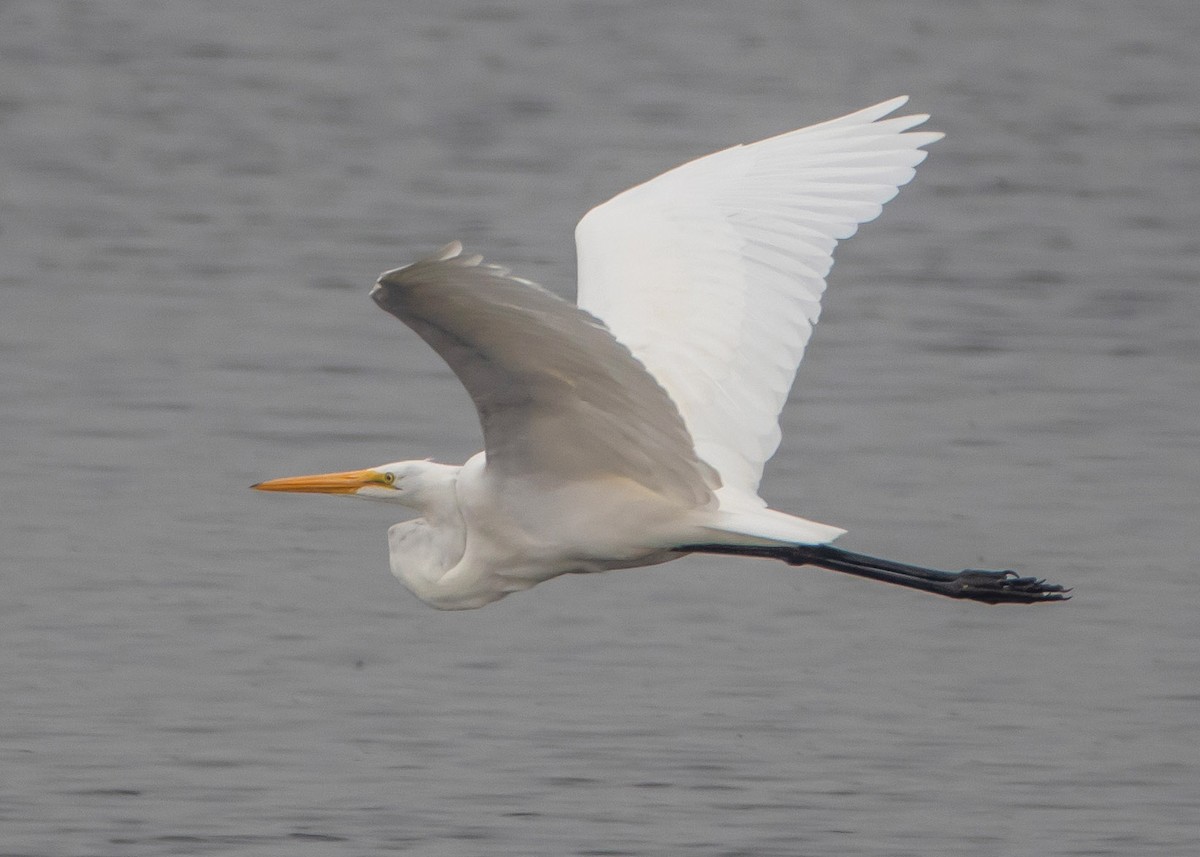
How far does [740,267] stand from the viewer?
6.10m

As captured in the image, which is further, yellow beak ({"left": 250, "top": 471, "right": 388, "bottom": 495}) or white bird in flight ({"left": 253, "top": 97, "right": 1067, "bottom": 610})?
yellow beak ({"left": 250, "top": 471, "right": 388, "bottom": 495})

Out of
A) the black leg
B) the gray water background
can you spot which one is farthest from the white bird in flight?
the gray water background

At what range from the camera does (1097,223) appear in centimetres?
1240

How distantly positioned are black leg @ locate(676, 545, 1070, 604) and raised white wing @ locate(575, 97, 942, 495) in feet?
0.71

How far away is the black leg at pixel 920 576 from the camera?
232 inches

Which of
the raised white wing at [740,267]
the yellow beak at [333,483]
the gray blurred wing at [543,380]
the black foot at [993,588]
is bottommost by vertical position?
the black foot at [993,588]

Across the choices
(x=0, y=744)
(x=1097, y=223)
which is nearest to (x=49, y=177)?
(x=1097, y=223)

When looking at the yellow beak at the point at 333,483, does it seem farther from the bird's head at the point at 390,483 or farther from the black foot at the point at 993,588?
the black foot at the point at 993,588

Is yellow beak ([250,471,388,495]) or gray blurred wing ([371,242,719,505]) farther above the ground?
gray blurred wing ([371,242,719,505])

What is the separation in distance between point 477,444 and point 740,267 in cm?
304

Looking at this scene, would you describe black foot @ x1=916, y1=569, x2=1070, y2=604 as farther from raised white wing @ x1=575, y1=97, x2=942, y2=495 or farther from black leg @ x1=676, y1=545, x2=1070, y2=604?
raised white wing @ x1=575, y1=97, x2=942, y2=495

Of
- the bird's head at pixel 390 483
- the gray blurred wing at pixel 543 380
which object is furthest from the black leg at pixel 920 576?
→ the bird's head at pixel 390 483

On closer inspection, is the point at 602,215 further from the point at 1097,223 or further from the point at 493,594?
the point at 1097,223

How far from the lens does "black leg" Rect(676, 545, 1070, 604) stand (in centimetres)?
589
